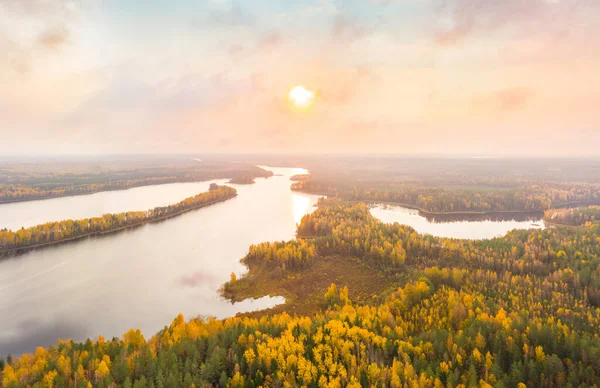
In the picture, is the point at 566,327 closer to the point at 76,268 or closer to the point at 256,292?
the point at 256,292

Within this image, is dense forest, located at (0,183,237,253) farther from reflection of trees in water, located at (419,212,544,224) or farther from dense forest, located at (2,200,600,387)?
reflection of trees in water, located at (419,212,544,224)

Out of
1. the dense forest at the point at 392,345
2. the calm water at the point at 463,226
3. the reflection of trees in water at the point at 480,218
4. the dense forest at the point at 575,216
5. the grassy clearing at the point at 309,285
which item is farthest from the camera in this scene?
the reflection of trees in water at the point at 480,218

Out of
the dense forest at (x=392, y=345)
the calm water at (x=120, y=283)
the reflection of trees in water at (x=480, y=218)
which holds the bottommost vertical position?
the calm water at (x=120, y=283)

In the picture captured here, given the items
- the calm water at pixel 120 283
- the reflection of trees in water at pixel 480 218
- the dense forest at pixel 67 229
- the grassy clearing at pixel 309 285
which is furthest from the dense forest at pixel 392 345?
the reflection of trees in water at pixel 480 218

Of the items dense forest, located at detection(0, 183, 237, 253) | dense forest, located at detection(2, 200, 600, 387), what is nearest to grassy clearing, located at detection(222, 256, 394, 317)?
dense forest, located at detection(2, 200, 600, 387)

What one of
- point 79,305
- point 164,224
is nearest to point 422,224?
point 164,224

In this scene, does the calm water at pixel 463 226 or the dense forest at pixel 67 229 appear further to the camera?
the calm water at pixel 463 226

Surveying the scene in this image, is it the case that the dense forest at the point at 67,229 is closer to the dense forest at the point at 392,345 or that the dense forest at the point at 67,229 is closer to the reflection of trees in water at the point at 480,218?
the dense forest at the point at 392,345
